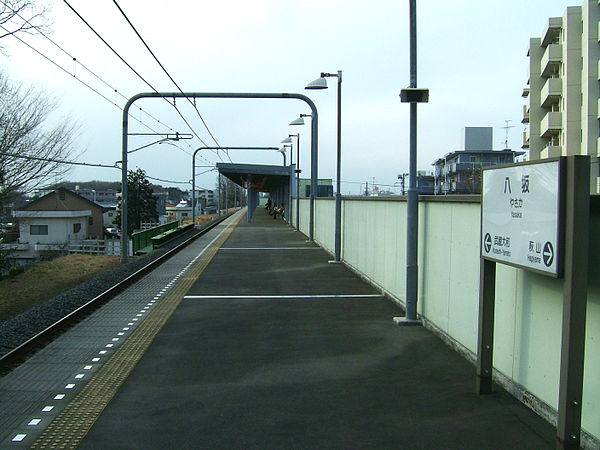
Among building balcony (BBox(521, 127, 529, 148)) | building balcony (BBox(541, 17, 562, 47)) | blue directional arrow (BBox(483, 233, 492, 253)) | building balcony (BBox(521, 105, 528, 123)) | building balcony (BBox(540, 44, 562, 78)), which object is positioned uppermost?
building balcony (BBox(541, 17, 562, 47))

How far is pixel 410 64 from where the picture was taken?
27.4 ft

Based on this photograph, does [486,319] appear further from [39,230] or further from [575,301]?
[39,230]

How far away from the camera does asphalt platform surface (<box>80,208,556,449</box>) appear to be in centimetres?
447

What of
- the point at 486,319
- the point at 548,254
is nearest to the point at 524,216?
the point at 548,254

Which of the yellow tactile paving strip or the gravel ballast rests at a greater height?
the yellow tactile paving strip

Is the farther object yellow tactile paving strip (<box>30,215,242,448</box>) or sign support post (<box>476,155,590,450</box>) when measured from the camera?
yellow tactile paving strip (<box>30,215,242,448</box>)

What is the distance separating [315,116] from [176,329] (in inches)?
572

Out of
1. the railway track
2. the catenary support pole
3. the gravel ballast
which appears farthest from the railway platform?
the catenary support pole

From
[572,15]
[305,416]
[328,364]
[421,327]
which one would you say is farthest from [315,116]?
[572,15]

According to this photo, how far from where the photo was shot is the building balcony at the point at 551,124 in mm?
34500

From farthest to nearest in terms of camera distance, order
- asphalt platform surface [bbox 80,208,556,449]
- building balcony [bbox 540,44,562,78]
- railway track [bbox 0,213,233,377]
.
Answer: building balcony [bbox 540,44,562,78], railway track [bbox 0,213,233,377], asphalt platform surface [bbox 80,208,556,449]

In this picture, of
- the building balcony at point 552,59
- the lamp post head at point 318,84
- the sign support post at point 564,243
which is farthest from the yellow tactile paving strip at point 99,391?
the building balcony at point 552,59

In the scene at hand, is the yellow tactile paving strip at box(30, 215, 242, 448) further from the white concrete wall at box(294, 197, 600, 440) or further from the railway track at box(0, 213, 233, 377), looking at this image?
the white concrete wall at box(294, 197, 600, 440)

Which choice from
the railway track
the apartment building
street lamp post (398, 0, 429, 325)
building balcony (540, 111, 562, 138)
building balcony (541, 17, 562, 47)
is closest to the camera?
the railway track
